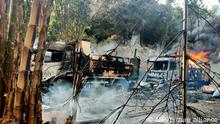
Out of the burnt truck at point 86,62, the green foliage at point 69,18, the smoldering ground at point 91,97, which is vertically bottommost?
the smoldering ground at point 91,97

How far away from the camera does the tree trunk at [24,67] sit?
187 centimetres

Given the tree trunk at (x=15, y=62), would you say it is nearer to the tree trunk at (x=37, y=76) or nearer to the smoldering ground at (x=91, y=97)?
the tree trunk at (x=37, y=76)

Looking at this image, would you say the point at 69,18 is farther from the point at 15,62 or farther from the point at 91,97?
the point at 91,97

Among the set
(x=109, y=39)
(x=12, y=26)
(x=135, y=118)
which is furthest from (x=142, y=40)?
A: (x=12, y=26)

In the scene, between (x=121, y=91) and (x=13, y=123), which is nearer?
(x=13, y=123)

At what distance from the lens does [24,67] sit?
1895 millimetres

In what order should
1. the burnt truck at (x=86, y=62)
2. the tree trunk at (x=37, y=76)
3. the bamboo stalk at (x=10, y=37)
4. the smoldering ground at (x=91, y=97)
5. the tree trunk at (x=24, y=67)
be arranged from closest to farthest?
1. the tree trunk at (x=24, y=67)
2. the tree trunk at (x=37, y=76)
3. the bamboo stalk at (x=10, y=37)
4. the smoldering ground at (x=91, y=97)
5. the burnt truck at (x=86, y=62)

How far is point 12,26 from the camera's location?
3.16 metres

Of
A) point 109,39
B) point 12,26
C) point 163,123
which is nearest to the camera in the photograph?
point 12,26

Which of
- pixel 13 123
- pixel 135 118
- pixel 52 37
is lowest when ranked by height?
pixel 135 118

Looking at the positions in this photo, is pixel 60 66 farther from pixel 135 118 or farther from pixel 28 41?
pixel 28 41

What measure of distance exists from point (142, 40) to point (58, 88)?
14.6 metres

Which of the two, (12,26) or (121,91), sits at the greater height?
(12,26)

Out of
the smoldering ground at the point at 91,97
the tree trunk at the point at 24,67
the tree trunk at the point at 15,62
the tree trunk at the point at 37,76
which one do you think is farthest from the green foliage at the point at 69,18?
the smoldering ground at the point at 91,97
